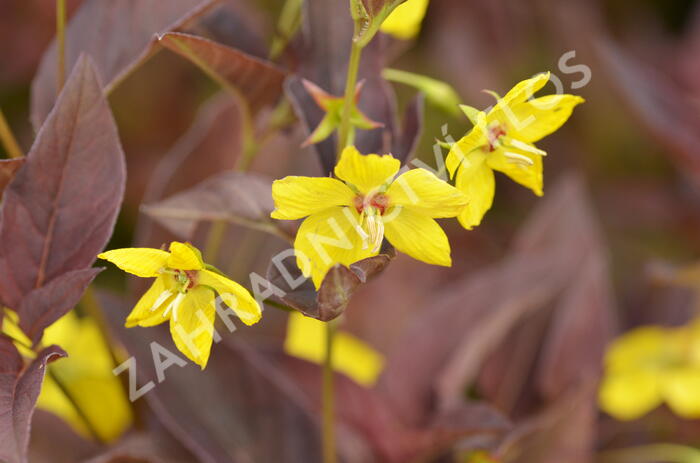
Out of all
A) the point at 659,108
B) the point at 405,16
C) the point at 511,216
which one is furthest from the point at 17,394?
the point at 511,216

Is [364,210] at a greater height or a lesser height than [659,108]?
greater

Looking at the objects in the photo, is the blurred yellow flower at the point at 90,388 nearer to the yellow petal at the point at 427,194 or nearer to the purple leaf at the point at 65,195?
the purple leaf at the point at 65,195

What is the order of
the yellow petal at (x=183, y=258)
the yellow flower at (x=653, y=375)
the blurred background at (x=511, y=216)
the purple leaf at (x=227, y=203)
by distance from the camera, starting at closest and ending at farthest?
the yellow petal at (x=183, y=258) < the purple leaf at (x=227, y=203) < the blurred background at (x=511, y=216) < the yellow flower at (x=653, y=375)

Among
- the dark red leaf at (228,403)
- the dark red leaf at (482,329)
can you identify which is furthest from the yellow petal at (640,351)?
the dark red leaf at (228,403)

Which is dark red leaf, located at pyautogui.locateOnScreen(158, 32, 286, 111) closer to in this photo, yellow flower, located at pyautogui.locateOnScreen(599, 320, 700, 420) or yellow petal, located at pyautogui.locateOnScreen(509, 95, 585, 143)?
yellow petal, located at pyautogui.locateOnScreen(509, 95, 585, 143)

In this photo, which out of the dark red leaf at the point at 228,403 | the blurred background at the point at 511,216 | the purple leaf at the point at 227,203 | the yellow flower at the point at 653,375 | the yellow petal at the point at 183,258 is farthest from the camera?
the yellow flower at the point at 653,375

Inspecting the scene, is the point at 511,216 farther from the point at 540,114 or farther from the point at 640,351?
the point at 540,114

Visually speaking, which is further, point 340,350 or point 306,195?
point 340,350
